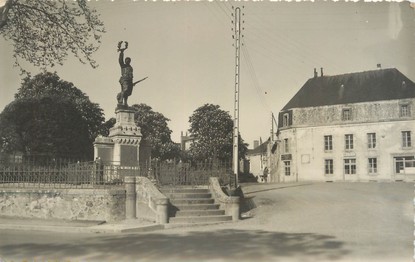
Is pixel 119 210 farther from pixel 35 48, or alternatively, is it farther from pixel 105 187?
pixel 35 48

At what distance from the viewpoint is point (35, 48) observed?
14.6m

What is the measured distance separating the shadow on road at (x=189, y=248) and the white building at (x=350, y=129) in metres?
33.8

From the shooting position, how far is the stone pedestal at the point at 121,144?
1819 cm

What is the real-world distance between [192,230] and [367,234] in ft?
16.1

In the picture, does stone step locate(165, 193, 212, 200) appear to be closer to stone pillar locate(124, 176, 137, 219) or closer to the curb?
stone pillar locate(124, 176, 137, 219)

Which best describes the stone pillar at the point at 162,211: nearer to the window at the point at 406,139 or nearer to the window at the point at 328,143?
the window at the point at 406,139

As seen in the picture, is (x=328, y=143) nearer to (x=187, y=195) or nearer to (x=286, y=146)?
(x=286, y=146)

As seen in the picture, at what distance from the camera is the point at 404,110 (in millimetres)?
43656

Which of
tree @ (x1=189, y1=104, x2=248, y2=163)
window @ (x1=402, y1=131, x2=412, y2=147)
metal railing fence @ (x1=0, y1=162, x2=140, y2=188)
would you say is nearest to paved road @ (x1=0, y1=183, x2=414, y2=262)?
metal railing fence @ (x1=0, y1=162, x2=140, y2=188)

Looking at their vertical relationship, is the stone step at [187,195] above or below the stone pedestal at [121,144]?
below

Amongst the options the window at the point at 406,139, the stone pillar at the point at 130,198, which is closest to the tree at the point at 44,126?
the stone pillar at the point at 130,198

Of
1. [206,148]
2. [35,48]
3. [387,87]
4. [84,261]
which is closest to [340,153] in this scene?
[387,87]

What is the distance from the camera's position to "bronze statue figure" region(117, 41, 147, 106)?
741 inches

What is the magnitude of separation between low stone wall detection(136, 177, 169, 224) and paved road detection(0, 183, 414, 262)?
1.18 metres
